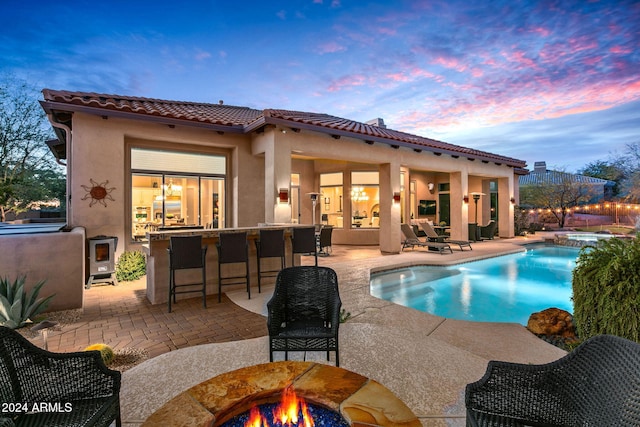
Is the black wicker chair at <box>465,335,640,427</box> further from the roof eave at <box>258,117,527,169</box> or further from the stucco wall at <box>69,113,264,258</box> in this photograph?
the stucco wall at <box>69,113,264,258</box>

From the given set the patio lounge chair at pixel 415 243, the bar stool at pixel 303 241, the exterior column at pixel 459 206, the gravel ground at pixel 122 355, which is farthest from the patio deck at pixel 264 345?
the exterior column at pixel 459 206

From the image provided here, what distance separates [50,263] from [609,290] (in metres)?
7.21

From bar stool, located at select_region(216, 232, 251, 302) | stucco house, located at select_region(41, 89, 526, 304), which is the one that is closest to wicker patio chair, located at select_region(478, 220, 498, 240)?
stucco house, located at select_region(41, 89, 526, 304)

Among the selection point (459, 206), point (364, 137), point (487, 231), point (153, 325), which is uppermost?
point (364, 137)

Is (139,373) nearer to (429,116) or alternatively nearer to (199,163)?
(199,163)

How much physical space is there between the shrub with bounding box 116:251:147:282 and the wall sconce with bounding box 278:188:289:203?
358 centimetres

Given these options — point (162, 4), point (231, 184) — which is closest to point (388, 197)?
point (231, 184)

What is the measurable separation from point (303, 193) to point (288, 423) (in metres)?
12.2

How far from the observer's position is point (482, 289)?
7.31 metres

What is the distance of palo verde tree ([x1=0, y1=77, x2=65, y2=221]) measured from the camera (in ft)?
47.1

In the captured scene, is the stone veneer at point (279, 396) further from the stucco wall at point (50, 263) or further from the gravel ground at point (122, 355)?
the stucco wall at point (50, 263)

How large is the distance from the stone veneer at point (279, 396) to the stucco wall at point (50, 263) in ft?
14.6

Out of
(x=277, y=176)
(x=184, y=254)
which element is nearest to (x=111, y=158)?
(x=277, y=176)

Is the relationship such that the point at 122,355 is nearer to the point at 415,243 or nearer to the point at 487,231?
the point at 415,243
